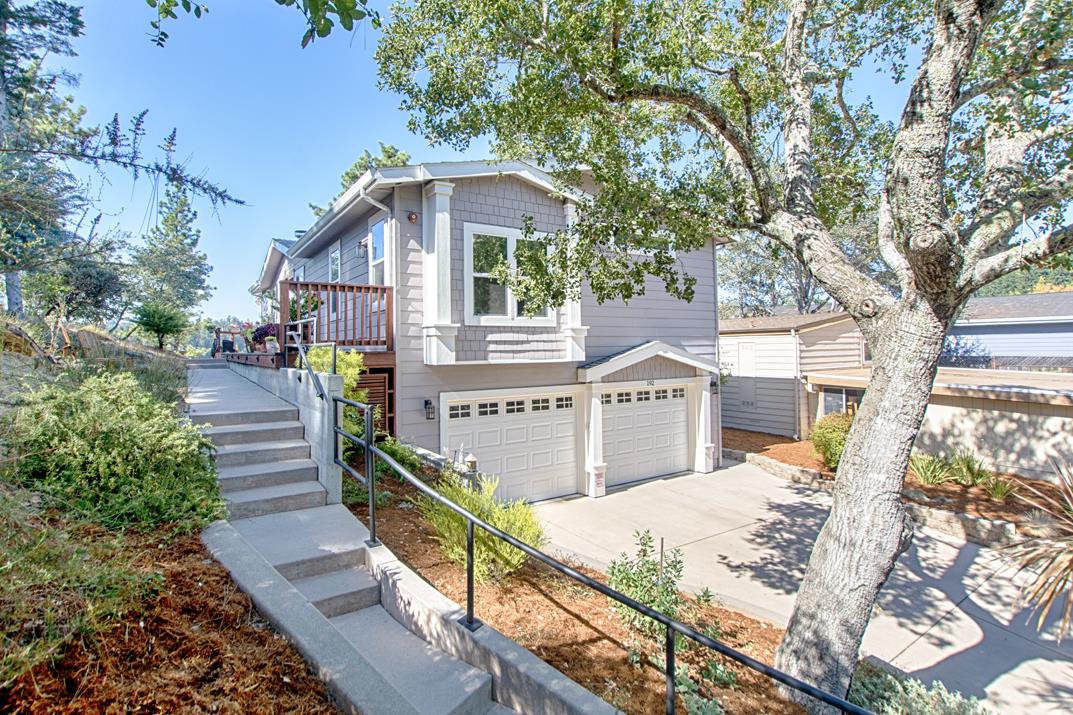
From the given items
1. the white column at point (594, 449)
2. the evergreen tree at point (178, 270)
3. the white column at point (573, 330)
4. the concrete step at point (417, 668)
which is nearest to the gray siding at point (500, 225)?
the white column at point (573, 330)

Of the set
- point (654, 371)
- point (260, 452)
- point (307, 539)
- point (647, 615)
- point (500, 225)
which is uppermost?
point (500, 225)

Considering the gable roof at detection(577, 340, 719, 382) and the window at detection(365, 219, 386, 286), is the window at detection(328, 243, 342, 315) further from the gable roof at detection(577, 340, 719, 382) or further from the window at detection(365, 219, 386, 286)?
the gable roof at detection(577, 340, 719, 382)

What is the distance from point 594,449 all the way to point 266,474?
6.30 m

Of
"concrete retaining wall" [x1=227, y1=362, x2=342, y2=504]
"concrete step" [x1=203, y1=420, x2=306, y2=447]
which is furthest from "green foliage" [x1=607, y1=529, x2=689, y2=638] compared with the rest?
"concrete step" [x1=203, y1=420, x2=306, y2=447]

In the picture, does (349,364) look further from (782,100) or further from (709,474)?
(709,474)

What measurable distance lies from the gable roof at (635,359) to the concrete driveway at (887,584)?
7.89 feet

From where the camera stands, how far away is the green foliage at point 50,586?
1772 mm

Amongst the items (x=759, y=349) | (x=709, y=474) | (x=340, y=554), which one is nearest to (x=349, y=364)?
(x=340, y=554)

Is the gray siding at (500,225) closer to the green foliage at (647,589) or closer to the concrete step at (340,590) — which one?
the concrete step at (340,590)

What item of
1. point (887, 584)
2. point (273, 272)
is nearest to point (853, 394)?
point (887, 584)

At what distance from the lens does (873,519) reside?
3.51 metres

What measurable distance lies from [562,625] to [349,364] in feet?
14.3

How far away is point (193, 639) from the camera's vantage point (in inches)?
84.0

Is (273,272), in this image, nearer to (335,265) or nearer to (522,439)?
(335,265)
